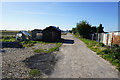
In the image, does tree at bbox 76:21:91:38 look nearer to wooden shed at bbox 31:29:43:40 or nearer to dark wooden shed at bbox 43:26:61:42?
dark wooden shed at bbox 43:26:61:42

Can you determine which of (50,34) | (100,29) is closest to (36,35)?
(50,34)

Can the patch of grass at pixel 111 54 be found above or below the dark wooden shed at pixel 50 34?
below

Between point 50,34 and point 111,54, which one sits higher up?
point 50,34

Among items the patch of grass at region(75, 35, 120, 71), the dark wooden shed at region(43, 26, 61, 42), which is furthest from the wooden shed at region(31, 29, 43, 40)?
the patch of grass at region(75, 35, 120, 71)

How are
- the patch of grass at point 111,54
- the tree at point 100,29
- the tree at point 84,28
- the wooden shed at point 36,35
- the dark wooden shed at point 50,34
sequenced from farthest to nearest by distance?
the tree at point 100,29
the tree at point 84,28
the wooden shed at point 36,35
the dark wooden shed at point 50,34
the patch of grass at point 111,54

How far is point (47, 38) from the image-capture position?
75.4 ft

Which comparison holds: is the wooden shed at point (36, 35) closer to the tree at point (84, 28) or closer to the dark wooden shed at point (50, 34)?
the dark wooden shed at point (50, 34)

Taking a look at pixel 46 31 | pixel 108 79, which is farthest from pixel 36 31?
pixel 108 79

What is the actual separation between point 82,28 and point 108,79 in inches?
1140

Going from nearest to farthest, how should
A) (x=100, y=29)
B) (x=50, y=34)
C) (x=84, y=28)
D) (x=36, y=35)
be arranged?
(x=50, y=34) → (x=36, y=35) → (x=84, y=28) → (x=100, y=29)

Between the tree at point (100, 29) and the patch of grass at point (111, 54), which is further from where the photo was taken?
the tree at point (100, 29)

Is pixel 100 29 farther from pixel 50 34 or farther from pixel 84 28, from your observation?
pixel 50 34

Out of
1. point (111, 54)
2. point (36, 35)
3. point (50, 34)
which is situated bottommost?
point (111, 54)

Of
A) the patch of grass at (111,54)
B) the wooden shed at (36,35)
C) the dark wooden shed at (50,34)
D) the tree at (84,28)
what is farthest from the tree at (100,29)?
the patch of grass at (111,54)
